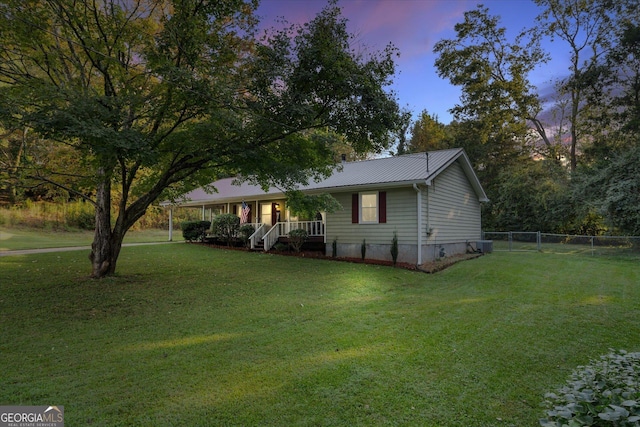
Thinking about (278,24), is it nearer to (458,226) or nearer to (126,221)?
(126,221)

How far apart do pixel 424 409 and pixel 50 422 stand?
3.30 m

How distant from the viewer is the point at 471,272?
11.0m

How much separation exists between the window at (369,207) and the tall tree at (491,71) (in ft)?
58.3

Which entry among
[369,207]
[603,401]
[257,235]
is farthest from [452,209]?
[603,401]

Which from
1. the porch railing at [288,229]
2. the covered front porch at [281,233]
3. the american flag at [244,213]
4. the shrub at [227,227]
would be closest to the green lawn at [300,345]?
the covered front porch at [281,233]

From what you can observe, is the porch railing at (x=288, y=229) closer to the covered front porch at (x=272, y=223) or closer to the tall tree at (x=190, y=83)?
the covered front porch at (x=272, y=223)

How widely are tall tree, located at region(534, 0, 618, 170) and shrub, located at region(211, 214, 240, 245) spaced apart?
23444mm

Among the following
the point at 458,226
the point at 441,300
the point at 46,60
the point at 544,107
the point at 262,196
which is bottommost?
the point at 441,300

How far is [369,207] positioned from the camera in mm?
13945

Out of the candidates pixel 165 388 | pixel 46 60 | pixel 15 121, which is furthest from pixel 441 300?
pixel 46 60

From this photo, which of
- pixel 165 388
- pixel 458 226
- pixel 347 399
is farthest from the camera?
pixel 458 226

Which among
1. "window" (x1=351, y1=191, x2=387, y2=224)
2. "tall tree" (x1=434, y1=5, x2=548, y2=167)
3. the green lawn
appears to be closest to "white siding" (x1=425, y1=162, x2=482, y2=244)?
"window" (x1=351, y1=191, x2=387, y2=224)

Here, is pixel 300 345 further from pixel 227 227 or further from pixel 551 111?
pixel 551 111

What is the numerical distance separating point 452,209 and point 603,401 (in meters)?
14.0
